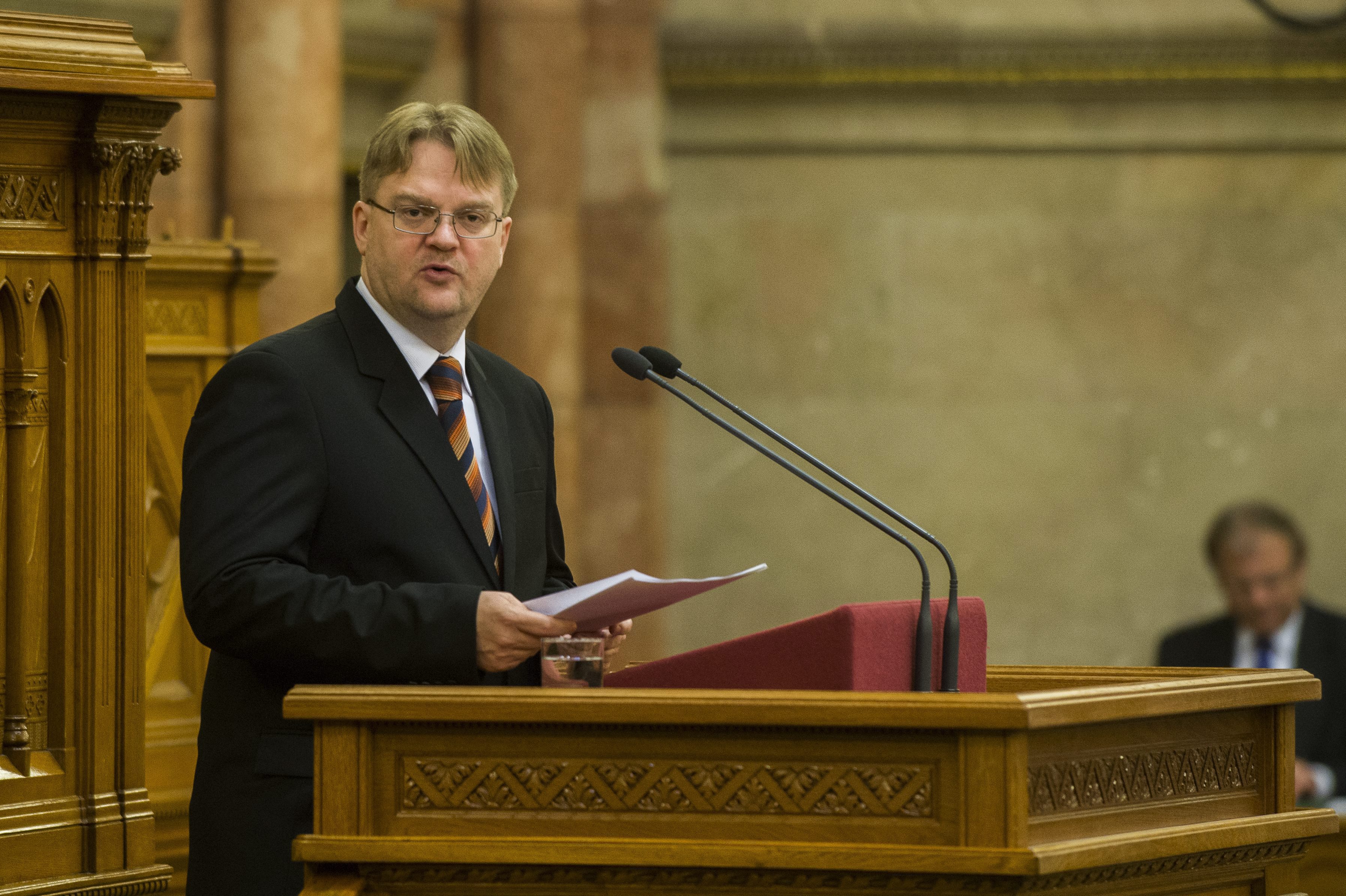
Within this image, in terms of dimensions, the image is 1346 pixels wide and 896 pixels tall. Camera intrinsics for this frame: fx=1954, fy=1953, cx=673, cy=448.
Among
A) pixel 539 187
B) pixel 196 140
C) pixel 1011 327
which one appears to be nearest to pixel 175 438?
pixel 196 140

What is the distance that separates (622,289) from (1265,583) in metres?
2.68

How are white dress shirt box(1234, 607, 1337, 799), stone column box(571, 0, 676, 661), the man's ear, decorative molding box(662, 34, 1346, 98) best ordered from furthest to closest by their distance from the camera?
1. decorative molding box(662, 34, 1346, 98)
2. stone column box(571, 0, 676, 661)
3. white dress shirt box(1234, 607, 1337, 799)
4. the man's ear

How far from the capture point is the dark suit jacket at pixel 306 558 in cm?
244

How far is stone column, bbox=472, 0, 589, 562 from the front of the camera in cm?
737

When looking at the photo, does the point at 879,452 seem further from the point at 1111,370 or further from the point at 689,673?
the point at 689,673

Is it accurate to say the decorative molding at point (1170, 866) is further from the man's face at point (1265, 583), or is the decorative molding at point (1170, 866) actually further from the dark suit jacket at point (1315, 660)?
the man's face at point (1265, 583)

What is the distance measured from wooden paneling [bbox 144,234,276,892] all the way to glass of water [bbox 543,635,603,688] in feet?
6.06

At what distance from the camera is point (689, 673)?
2.40 meters

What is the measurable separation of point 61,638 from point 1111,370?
17.8 feet

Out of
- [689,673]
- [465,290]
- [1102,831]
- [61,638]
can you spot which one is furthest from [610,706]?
[61,638]

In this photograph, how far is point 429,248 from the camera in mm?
2764

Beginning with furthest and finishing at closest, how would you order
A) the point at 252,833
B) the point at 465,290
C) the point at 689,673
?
1. the point at 465,290
2. the point at 252,833
3. the point at 689,673

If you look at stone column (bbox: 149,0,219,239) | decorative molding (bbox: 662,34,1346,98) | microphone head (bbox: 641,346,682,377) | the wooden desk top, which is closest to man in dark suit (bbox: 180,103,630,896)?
the wooden desk top

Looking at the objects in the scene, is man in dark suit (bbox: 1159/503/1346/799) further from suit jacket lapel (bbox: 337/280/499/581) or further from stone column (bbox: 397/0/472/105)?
suit jacket lapel (bbox: 337/280/499/581)
